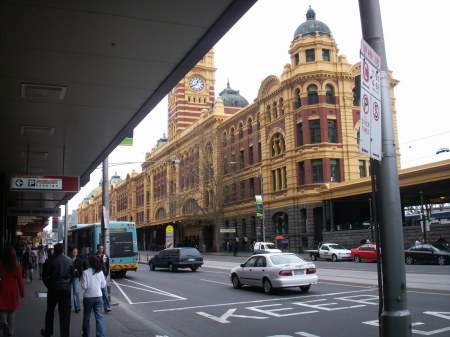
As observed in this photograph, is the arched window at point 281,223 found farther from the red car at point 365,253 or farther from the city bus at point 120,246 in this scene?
the city bus at point 120,246

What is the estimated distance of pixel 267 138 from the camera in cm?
5266

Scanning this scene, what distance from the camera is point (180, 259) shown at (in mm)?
28484

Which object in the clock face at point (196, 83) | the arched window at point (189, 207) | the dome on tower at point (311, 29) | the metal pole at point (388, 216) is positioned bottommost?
the metal pole at point (388, 216)

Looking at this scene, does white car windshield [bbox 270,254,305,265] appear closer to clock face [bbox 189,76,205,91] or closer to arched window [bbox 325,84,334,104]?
arched window [bbox 325,84,334,104]

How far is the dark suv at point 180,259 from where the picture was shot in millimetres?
28453

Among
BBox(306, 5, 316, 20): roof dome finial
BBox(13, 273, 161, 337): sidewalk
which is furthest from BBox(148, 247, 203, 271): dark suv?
BBox(306, 5, 316, 20): roof dome finial

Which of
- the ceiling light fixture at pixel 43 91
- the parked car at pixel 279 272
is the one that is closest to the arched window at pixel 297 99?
the parked car at pixel 279 272

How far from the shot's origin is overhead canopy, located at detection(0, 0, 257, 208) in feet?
20.3

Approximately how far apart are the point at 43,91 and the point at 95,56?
2091mm

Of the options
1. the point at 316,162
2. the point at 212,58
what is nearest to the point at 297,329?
the point at 316,162

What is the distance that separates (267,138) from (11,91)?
146 ft

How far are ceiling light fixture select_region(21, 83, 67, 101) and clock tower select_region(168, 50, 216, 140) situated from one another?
2863 inches

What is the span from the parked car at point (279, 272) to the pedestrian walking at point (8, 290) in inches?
356

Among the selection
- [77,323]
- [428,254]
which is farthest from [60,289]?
[428,254]
